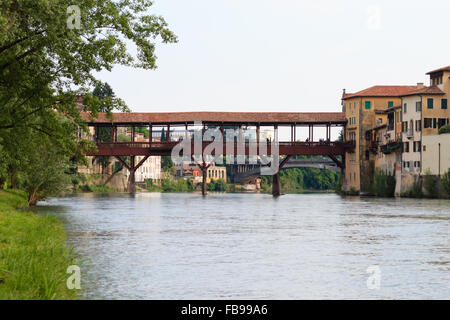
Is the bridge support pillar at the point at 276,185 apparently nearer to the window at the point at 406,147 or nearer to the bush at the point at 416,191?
the window at the point at 406,147

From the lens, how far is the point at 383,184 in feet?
212

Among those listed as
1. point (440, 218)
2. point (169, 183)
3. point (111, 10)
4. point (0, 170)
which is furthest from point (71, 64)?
point (169, 183)

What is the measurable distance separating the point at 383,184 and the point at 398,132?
4964mm

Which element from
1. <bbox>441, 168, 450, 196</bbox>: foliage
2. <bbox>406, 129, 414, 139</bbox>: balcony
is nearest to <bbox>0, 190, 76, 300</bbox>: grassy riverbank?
<bbox>441, 168, 450, 196</bbox>: foliage

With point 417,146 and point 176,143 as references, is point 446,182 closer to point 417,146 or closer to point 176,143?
point 417,146

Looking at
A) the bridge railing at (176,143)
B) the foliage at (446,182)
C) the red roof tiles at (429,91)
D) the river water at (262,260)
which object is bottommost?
the river water at (262,260)

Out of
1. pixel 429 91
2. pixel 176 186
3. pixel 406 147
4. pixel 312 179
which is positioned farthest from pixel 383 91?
pixel 312 179

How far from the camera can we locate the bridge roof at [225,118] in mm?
66688

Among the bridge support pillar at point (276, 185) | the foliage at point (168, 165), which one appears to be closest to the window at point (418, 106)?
the bridge support pillar at point (276, 185)

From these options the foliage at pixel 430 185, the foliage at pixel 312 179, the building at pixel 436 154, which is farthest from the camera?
the foliage at pixel 312 179

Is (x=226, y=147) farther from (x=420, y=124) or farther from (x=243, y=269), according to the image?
(x=243, y=269)

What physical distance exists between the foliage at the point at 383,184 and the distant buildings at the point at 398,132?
598 millimetres
